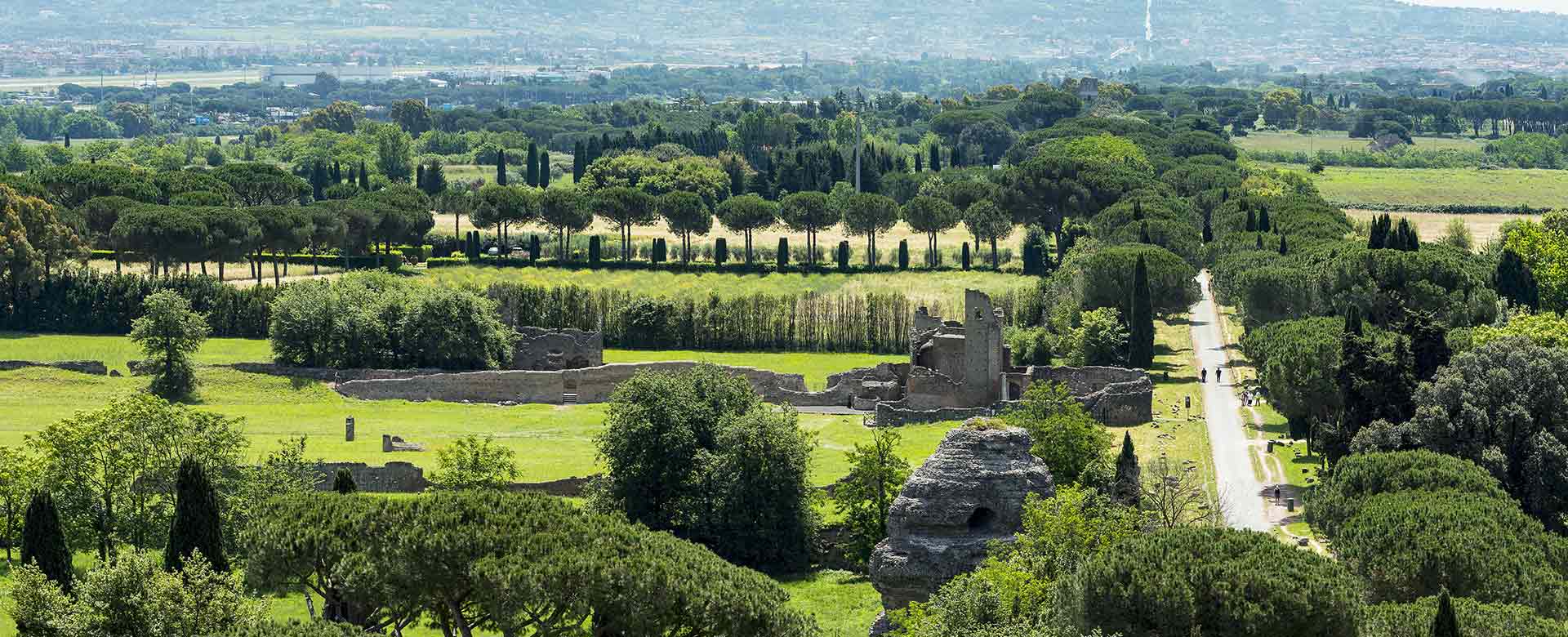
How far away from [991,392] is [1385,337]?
49.6ft

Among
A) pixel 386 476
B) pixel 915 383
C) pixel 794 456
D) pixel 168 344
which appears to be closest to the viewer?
pixel 794 456

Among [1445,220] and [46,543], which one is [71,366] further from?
[1445,220]

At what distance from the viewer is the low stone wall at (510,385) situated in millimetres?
98438

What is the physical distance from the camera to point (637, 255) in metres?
147

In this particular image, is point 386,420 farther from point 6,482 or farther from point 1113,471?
point 1113,471

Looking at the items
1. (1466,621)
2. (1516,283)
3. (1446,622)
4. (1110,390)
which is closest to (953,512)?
(1466,621)

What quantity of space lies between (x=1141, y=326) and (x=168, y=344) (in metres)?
40.7

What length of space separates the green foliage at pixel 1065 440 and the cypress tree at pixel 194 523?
75.0 ft

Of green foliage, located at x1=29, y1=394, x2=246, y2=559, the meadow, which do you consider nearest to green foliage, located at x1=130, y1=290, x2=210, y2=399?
the meadow

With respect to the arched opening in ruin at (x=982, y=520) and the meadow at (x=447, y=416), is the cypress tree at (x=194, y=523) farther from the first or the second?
the arched opening in ruin at (x=982, y=520)

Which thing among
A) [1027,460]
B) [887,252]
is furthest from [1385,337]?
[887,252]

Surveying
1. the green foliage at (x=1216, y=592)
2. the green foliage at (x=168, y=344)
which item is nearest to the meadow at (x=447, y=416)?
the green foliage at (x=168, y=344)

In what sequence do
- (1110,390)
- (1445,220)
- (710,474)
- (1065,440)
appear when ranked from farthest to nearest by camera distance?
(1445,220) → (1110,390) → (1065,440) → (710,474)

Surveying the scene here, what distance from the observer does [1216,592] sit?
46.5m
